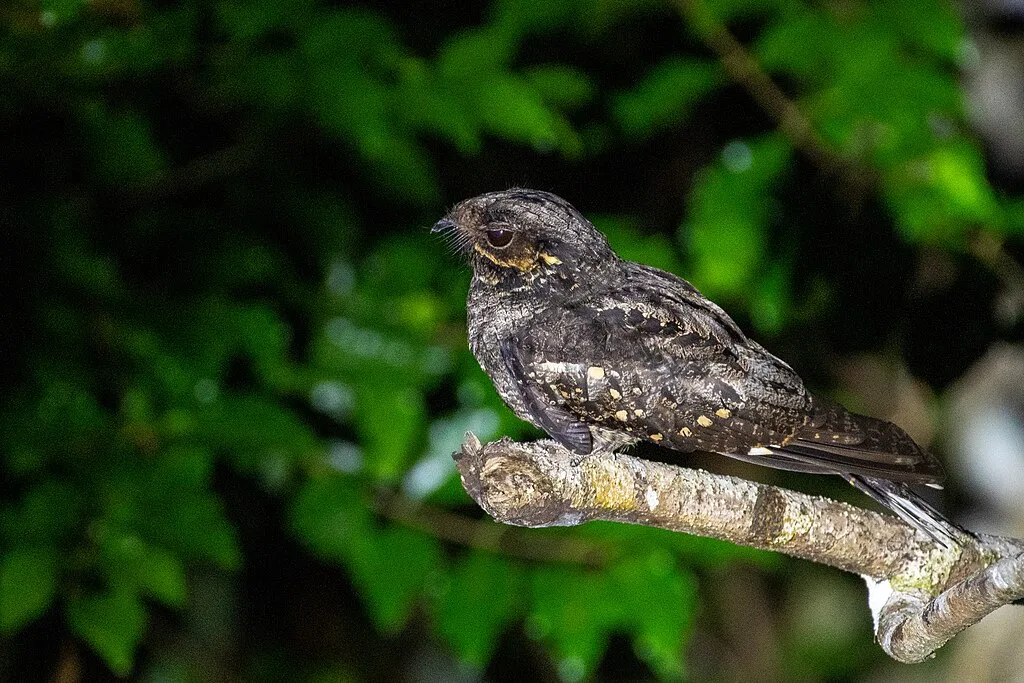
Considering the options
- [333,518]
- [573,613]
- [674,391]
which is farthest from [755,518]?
[333,518]

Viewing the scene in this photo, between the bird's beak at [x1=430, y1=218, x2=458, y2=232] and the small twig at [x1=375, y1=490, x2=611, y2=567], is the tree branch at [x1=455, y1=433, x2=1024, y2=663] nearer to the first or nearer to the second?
the bird's beak at [x1=430, y1=218, x2=458, y2=232]

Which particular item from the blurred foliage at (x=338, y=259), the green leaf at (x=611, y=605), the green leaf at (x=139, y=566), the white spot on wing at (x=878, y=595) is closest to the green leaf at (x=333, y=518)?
the blurred foliage at (x=338, y=259)

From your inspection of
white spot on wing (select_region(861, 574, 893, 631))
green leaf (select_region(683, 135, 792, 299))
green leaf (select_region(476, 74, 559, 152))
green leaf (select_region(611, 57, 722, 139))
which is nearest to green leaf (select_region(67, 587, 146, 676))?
green leaf (select_region(476, 74, 559, 152))

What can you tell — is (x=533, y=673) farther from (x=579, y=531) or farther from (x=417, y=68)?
(x=417, y=68)

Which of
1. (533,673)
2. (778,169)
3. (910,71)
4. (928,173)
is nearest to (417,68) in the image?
(778,169)

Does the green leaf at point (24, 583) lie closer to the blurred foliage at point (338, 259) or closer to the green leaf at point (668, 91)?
the blurred foliage at point (338, 259)

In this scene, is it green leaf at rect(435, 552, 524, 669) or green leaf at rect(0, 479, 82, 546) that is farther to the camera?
green leaf at rect(435, 552, 524, 669)
